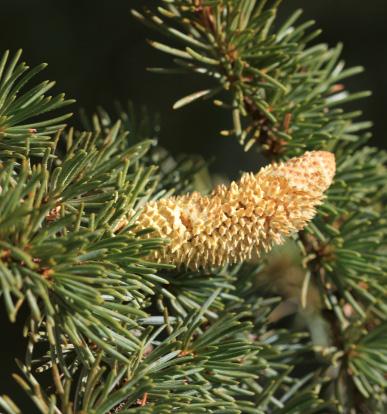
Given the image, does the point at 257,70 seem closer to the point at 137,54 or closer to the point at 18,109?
the point at 18,109

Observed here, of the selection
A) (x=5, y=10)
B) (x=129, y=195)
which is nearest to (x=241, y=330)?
(x=129, y=195)

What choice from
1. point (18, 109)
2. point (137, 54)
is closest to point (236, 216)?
point (18, 109)

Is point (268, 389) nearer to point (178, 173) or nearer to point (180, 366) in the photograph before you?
point (180, 366)

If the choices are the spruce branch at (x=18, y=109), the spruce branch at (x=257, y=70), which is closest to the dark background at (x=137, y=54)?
the spruce branch at (x=257, y=70)

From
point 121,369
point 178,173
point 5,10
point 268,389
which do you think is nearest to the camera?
point 121,369

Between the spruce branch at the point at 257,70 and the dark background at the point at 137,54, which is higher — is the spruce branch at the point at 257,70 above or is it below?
below

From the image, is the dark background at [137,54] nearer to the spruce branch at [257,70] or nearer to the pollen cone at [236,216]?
the spruce branch at [257,70]

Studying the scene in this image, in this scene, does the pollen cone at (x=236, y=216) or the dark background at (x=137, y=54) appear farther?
the dark background at (x=137, y=54)
